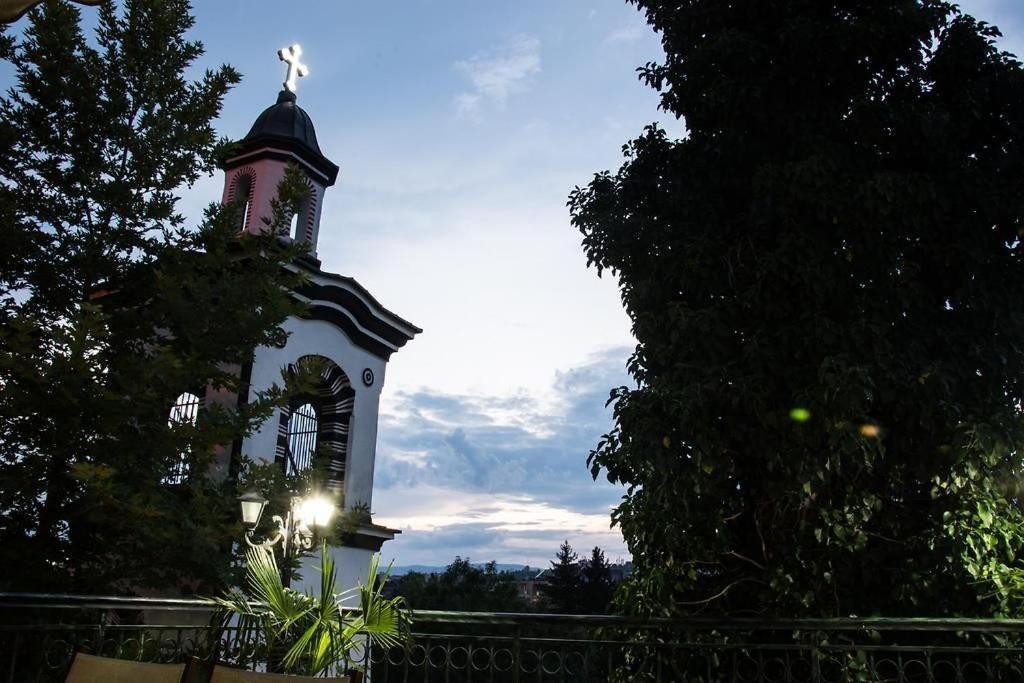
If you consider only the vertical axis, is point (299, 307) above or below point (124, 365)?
above

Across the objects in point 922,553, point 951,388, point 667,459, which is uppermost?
point 951,388

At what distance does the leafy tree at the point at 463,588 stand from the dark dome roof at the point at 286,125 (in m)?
19.1

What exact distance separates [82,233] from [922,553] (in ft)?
32.8

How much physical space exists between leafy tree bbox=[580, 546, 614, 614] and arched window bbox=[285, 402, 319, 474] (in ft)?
76.8

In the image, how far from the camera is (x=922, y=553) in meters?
6.78

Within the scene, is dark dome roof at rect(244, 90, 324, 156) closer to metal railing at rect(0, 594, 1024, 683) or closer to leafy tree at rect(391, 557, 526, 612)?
metal railing at rect(0, 594, 1024, 683)

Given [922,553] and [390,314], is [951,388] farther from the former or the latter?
[390,314]

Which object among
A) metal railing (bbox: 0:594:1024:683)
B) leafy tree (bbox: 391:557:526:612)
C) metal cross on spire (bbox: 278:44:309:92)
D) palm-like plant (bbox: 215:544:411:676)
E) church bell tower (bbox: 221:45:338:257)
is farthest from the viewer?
leafy tree (bbox: 391:557:526:612)

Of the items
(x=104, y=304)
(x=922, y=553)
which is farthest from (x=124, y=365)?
(x=922, y=553)

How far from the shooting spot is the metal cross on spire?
606 inches

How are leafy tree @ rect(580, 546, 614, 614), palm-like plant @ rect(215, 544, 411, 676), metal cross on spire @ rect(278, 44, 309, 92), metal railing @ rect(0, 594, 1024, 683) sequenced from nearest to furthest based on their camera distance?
1. metal railing @ rect(0, 594, 1024, 683)
2. palm-like plant @ rect(215, 544, 411, 676)
3. metal cross on spire @ rect(278, 44, 309, 92)
4. leafy tree @ rect(580, 546, 614, 614)

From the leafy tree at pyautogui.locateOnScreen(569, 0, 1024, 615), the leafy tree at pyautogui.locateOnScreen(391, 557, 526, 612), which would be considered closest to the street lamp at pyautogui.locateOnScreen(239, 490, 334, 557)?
the leafy tree at pyautogui.locateOnScreen(569, 0, 1024, 615)

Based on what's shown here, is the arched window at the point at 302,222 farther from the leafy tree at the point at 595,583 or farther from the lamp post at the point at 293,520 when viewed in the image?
the leafy tree at the point at 595,583

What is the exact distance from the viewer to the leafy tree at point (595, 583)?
34.1m
